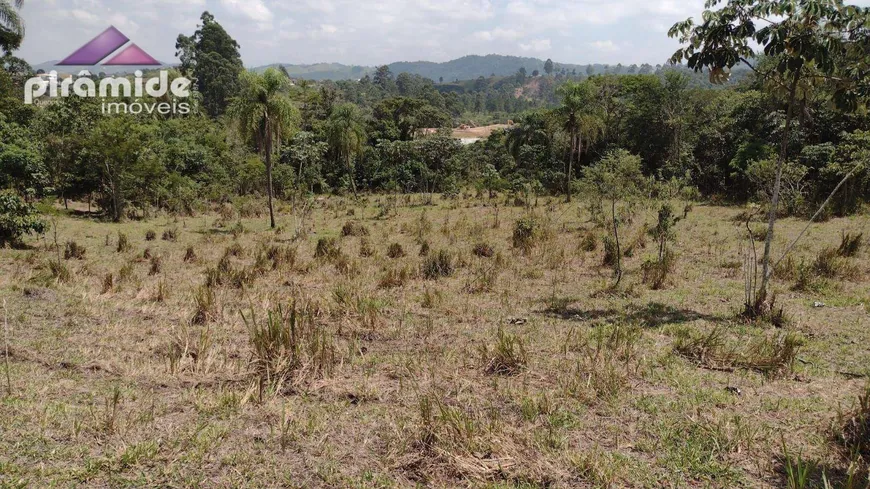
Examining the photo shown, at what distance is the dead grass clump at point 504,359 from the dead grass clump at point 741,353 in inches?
81.6

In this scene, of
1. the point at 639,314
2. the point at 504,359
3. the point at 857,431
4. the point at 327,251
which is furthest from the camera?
the point at 327,251

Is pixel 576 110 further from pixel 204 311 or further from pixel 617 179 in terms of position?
pixel 204 311

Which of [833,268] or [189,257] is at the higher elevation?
[833,268]

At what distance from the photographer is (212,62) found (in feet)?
210

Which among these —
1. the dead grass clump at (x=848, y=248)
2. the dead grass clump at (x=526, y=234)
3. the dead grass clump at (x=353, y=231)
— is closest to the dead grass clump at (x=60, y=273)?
the dead grass clump at (x=353, y=231)

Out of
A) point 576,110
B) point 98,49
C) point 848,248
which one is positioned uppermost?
point 98,49

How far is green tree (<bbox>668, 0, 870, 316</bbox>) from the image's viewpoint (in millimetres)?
6270

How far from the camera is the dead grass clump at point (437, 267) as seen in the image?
36.1 ft

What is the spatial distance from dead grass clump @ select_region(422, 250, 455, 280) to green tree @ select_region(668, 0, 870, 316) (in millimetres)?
6012

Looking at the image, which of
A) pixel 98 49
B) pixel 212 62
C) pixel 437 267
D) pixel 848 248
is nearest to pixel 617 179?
pixel 437 267

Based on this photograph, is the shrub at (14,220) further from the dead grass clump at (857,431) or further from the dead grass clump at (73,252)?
the dead grass clump at (857,431)

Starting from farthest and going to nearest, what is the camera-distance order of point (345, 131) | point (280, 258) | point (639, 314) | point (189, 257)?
point (345, 131) → point (189, 257) → point (280, 258) → point (639, 314)

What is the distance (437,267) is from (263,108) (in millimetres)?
11269

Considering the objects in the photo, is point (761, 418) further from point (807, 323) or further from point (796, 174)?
point (796, 174)
